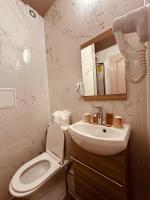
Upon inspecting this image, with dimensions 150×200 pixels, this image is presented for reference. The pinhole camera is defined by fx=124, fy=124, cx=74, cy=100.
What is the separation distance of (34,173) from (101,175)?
2.49 ft

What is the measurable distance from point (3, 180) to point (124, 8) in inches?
72.8

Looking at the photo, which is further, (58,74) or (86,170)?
Result: (58,74)

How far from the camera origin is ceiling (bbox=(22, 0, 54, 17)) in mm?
1421

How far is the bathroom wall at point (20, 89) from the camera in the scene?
1.24 m

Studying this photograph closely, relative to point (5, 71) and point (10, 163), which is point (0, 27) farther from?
point (10, 163)

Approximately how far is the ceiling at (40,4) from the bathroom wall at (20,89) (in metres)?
0.12

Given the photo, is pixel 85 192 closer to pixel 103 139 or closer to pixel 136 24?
pixel 103 139

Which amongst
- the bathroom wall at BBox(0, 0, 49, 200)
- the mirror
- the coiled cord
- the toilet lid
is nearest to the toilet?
the toilet lid

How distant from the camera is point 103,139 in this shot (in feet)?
2.35

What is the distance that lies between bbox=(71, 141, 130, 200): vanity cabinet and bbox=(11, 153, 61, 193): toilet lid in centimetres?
28

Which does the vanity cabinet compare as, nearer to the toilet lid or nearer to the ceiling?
the toilet lid

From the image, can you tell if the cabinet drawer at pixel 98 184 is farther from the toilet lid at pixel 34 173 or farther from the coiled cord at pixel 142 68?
the coiled cord at pixel 142 68

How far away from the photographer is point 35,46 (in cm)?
154

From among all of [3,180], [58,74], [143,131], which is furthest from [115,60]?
[3,180]
